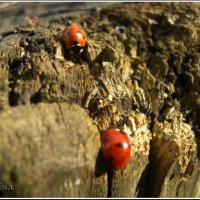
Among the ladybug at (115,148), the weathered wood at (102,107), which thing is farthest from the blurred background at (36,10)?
the ladybug at (115,148)

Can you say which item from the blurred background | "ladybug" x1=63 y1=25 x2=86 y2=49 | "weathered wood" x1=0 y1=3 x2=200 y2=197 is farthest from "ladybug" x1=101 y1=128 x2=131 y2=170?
the blurred background

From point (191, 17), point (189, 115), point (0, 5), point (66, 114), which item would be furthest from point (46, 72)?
point (0, 5)

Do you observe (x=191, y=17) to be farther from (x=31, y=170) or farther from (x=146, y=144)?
(x=31, y=170)

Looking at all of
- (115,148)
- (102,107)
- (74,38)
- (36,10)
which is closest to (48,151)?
(115,148)

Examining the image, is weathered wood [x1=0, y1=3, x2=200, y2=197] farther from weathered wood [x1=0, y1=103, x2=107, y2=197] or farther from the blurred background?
the blurred background

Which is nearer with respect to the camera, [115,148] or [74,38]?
[115,148]

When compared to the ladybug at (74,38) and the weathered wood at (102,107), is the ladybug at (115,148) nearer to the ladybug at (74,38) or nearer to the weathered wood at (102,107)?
the weathered wood at (102,107)

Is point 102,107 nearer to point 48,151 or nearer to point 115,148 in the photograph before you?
point 115,148
